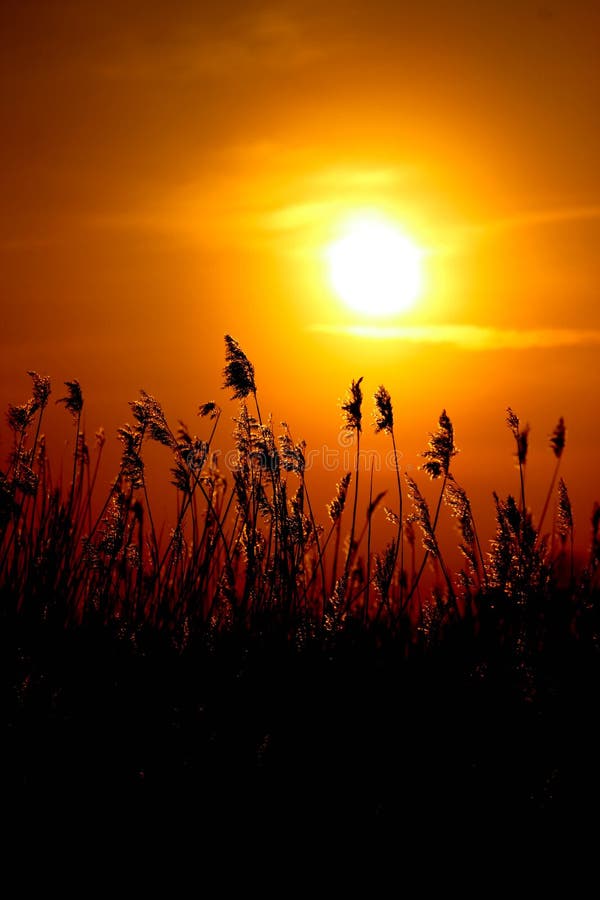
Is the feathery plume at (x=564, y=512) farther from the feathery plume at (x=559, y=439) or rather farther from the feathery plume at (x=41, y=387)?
the feathery plume at (x=41, y=387)

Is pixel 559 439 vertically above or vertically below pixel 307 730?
above

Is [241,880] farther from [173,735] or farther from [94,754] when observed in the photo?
[94,754]

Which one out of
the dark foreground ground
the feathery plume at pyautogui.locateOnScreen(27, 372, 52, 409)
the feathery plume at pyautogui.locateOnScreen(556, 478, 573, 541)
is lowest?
the dark foreground ground

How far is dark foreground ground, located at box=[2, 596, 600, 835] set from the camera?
10.1 feet

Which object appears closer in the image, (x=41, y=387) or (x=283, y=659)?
(x=283, y=659)

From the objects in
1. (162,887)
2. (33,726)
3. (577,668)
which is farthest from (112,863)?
(577,668)

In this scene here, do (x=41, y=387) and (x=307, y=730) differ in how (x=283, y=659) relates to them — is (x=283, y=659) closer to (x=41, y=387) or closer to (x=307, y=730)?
(x=307, y=730)

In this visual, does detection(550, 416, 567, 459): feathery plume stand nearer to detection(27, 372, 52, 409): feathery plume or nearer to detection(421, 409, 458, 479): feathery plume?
detection(421, 409, 458, 479): feathery plume

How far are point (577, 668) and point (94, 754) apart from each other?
93.7 inches

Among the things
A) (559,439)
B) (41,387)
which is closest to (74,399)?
(41,387)

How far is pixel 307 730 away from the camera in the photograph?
3561mm

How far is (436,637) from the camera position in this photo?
14.0 ft

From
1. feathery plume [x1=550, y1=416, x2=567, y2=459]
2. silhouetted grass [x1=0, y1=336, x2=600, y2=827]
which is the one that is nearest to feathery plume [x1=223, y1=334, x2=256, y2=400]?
silhouetted grass [x1=0, y1=336, x2=600, y2=827]

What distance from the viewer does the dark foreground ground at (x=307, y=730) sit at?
10.1 ft
